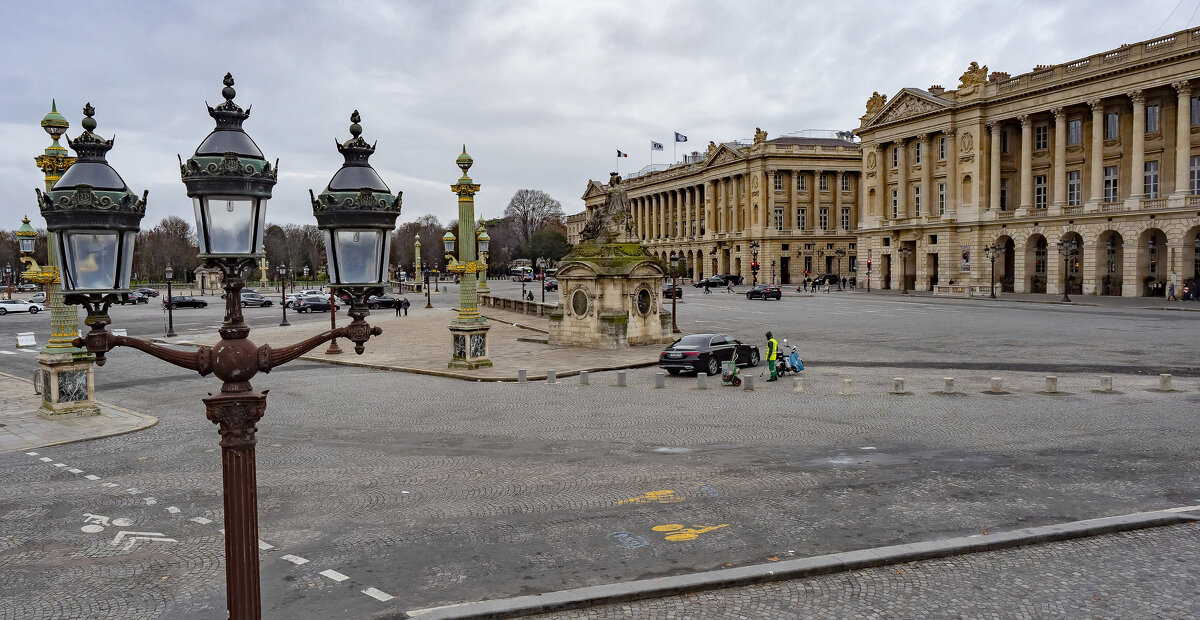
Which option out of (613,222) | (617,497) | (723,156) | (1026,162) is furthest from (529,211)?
(617,497)

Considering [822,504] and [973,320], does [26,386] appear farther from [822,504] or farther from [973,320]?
[973,320]

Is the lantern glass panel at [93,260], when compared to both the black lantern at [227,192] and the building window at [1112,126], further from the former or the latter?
the building window at [1112,126]

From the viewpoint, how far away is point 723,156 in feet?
390

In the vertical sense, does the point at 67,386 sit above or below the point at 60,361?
below

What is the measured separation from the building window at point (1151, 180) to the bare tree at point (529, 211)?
430 feet

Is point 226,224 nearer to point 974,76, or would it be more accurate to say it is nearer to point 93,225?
point 93,225

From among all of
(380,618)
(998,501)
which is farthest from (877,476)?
(380,618)

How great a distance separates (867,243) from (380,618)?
8716cm

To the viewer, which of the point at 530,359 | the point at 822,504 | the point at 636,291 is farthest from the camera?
the point at 636,291

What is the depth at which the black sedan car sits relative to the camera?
24.4m

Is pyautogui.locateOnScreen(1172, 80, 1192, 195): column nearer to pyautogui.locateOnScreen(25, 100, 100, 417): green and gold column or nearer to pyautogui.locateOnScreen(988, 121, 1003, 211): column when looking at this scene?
pyautogui.locateOnScreen(988, 121, 1003, 211): column

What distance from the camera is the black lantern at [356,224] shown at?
6.18m

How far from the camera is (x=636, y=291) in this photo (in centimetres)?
3256

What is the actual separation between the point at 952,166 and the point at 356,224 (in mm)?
79498
